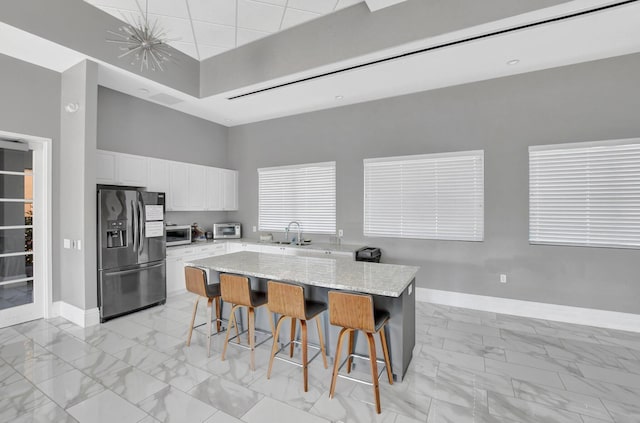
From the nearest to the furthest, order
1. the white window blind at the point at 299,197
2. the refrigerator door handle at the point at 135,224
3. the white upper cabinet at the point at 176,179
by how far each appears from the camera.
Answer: the refrigerator door handle at the point at 135,224, the white upper cabinet at the point at 176,179, the white window blind at the point at 299,197

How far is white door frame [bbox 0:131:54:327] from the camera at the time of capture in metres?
3.76

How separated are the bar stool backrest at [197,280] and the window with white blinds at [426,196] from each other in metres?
2.90

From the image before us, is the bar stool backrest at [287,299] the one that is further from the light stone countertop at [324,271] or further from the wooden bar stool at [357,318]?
the wooden bar stool at [357,318]

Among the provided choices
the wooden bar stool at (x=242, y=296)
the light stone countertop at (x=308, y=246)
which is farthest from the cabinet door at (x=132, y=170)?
the wooden bar stool at (x=242, y=296)

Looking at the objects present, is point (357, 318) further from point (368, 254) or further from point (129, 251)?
point (129, 251)

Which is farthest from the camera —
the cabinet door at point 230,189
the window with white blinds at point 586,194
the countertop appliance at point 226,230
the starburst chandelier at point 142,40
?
the cabinet door at point 230,189

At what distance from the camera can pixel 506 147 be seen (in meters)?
4.04

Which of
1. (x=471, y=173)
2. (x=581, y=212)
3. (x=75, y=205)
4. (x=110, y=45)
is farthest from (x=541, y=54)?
(x=75, y=205)

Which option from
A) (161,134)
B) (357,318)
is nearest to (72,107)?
(161,134)

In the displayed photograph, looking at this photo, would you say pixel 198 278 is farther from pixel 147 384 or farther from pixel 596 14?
pixel 596 14

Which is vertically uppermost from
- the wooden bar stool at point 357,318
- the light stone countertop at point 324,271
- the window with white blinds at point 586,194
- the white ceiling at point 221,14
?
the white ceiling at point 221,14

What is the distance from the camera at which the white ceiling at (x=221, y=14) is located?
3.34 meters

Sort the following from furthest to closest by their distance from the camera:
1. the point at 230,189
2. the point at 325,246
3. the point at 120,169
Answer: the point at 230,189 → the point at 325,246 → the point at 120,169

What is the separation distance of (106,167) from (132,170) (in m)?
0.37
